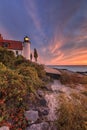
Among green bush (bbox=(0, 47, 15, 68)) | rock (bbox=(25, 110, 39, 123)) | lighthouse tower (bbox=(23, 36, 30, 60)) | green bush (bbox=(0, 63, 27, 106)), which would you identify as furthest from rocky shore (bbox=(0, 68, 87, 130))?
lighthouse tower (bbox=(23, 36, 30, 60))

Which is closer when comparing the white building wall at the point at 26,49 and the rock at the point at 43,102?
the rock at the point at 43,102

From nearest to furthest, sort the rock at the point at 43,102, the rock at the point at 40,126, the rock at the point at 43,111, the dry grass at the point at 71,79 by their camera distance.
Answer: the rock at the point at 40,126 < the rock at the point at 43,111 < the rock at the point at 43,102 < the dry grass at the point at 71,79

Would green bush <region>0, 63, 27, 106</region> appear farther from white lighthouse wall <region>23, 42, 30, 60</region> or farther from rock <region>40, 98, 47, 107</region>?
white lighthouse wall <region>23, 42, 30, 60</region>

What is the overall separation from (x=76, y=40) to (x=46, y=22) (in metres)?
2.57

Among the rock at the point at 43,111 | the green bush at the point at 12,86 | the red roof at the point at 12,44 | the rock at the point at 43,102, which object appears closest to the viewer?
the rock at the point at 43,111

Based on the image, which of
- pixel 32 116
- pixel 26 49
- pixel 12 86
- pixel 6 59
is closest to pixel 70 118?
pixel 32 116

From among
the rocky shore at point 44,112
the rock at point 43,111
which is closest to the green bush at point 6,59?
the rocky shore at point 44,112

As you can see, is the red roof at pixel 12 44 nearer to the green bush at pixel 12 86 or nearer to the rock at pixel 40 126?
the green bush at pixel 12 86

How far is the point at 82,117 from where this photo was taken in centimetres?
505

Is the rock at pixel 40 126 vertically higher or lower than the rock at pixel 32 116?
lower

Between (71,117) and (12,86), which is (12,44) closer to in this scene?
(12,86)

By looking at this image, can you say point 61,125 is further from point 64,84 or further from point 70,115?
point 64,84

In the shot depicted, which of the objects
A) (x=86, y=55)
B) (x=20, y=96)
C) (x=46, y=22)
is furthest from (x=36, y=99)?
(x=86, y=55)

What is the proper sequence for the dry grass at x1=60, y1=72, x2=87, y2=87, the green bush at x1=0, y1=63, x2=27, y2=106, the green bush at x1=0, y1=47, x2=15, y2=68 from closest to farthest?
the green bush at x1=0, y1=63, x2=27, y2=106
the green bush at x1=0, y1=47, x2=15, y2=68
the dry grass at x1=60, y1=72, x2=87, y2=87
